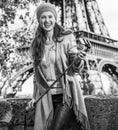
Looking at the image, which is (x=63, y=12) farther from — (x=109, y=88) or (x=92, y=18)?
(x=109, y=88)

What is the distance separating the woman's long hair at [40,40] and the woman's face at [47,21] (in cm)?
7

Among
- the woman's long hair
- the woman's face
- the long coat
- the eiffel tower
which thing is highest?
the eiffel tower

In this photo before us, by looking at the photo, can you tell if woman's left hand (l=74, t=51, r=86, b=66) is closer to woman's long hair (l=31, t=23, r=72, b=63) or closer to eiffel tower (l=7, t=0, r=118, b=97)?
woman's long hair (l=31, t=23, r=72, b=63)

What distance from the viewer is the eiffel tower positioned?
860 inches

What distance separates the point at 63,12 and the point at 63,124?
2325 centimetres

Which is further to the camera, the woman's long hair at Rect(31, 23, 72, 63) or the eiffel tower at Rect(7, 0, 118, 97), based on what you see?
the eiffel tower at Rect(7, 0, 118, 97)

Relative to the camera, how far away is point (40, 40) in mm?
2959

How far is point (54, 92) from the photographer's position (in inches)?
108

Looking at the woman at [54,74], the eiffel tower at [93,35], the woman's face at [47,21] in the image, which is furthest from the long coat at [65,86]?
the eiffel tower at [93,35]

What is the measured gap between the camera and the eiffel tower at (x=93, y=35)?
21844 mm

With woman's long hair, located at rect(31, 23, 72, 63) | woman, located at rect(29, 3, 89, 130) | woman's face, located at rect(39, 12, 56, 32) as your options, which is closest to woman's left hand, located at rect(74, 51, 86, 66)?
woman, located at rect(29, 3, 89, 130)

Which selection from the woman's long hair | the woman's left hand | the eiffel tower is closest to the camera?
the woman's left hand

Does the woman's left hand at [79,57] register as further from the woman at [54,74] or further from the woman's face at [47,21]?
the woman's face at [47,21]

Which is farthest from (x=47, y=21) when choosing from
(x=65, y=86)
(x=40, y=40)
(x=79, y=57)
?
(x=65, y=86)
